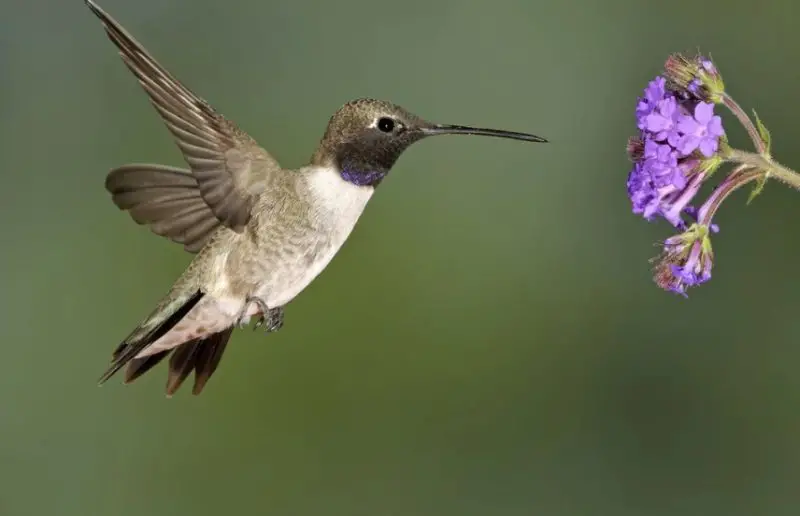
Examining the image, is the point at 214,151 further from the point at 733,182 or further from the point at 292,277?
the point at 733,182

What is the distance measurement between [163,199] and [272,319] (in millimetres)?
389

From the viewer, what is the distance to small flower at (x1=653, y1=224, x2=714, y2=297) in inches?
63.9

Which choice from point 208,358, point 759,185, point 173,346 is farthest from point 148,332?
point 759,185

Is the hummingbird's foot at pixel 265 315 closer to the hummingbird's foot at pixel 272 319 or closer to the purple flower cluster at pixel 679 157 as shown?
the hummingbird's foot at pixel 272 319

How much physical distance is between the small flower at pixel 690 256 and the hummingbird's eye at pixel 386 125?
2.06 ft

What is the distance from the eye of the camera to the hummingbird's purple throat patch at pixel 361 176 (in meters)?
2.05

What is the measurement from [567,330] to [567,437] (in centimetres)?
43

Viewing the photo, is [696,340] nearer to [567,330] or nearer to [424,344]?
[567,330]

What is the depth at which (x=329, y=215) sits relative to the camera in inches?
79.8

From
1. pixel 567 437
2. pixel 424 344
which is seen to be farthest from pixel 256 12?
pixel 567 437

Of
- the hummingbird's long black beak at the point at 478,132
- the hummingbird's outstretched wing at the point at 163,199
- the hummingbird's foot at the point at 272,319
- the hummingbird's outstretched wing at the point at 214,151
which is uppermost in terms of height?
the hummingbird's long black beak at the point at 478,132

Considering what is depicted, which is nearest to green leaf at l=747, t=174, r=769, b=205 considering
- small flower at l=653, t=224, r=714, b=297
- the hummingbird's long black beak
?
small flower at l=653, t=224, r=714, b=297

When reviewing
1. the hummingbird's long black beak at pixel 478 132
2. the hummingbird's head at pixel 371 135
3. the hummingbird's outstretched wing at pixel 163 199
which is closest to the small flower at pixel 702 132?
the hummingbird's long black beak at pixel 478 132

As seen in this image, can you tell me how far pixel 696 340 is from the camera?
398 centimetres
